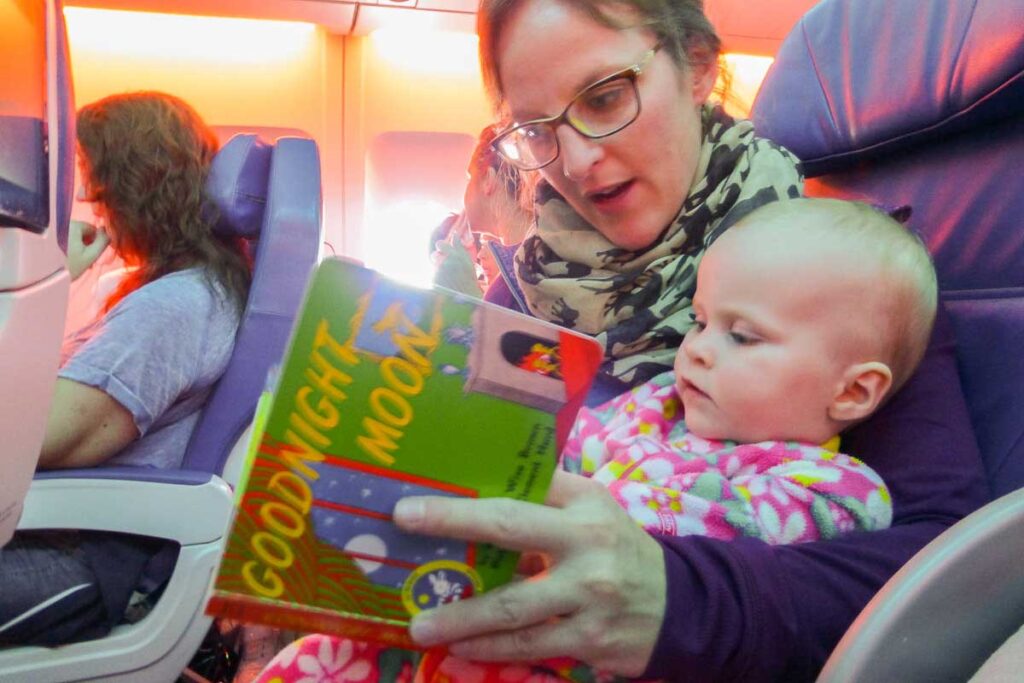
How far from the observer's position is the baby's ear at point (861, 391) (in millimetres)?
911

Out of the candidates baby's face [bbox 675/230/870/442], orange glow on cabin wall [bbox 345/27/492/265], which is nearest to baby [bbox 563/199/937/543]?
baby's face [bbox 675/230/870/442]

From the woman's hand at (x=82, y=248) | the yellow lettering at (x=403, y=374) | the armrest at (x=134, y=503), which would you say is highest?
the yellow lettering at (x=403, y=374)

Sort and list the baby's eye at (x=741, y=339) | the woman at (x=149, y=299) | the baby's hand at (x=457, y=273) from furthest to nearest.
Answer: the woman at (x=149, y=299), the baby's hand at (x=457, y=273), the baby's eye at (x=741, y=339)

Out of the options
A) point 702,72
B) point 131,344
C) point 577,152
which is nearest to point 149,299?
point 131,344

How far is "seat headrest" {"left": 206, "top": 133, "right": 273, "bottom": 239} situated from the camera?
220 centimetres

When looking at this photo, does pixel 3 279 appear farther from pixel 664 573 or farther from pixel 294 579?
pixel 664 573

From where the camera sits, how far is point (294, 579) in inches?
24.5

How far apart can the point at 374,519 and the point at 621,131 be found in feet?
2.38

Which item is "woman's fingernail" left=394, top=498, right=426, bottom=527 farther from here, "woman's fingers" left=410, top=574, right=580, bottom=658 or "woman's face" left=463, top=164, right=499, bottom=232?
"woman's face" left=463, top=164, right=499, bottom=232

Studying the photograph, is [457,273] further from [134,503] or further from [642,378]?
[134,503]

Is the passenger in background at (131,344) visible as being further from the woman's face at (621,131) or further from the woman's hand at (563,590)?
the woman's hand at (563,590)

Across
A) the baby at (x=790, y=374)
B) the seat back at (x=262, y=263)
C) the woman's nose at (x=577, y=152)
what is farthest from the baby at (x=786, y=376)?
the seat back at (x=262, y=263)

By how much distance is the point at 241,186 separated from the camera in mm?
2195

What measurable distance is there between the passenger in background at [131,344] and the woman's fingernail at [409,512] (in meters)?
1.42
